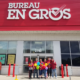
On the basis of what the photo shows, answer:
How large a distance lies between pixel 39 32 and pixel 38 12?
6.95ft

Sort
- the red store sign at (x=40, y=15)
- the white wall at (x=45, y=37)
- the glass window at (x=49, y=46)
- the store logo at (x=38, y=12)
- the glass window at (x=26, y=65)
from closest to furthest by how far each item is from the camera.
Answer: the red store sign at (x=40, y=15), the store logo at (x=38, y=12), the glass window at (x=26, y=65), the white wall at (x=45, y=37), the glass window at (x=49, y=46)

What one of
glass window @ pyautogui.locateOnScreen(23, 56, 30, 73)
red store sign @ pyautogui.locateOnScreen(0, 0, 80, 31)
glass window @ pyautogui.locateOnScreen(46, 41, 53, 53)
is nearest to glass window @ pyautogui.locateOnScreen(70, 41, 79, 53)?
red store sign @ pyautogui.locateOnScreen(0, 0, 80, 31)

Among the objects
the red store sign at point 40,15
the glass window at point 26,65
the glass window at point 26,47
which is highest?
the red store sign at point 40,15

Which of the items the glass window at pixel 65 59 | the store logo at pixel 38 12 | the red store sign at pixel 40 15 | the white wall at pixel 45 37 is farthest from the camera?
the white wall at pixel 45 37

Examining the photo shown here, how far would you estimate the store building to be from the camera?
33.9 feet

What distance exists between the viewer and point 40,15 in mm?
10547

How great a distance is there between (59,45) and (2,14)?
23.0 feet

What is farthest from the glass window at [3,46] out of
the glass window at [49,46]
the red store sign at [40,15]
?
the glass window at [49,46]

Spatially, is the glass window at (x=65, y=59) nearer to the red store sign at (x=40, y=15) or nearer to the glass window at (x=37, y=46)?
the glass window at (x=37, y=46)

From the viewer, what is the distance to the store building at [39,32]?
10.3 metres

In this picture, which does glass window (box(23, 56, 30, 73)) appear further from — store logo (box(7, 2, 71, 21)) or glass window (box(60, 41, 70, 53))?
store logo (box(7, 2, 71, 21))

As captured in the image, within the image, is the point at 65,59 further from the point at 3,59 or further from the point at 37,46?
the point at 3,59

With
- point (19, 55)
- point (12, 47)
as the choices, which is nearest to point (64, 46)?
point (19, 55)

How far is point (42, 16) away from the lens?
412 inches
